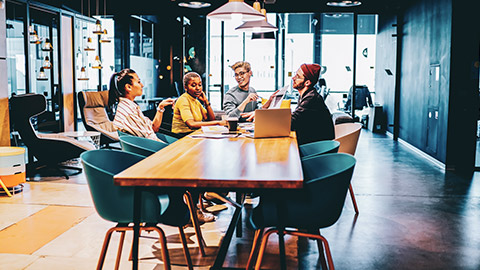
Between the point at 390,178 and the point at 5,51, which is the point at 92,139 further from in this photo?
the point at 390,178

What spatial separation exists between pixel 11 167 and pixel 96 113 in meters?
3.24

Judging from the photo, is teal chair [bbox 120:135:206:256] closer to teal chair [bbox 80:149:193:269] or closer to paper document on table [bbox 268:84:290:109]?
teal chair [bbox 80:149:193:269]

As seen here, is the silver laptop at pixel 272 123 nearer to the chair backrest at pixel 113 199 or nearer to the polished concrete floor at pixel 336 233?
the polished concrete floor at pixel 336 233

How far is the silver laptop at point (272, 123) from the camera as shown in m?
3.79

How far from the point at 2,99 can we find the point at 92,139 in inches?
78.4

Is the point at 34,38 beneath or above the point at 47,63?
above

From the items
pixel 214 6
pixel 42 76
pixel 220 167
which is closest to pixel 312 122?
pixel 220 167

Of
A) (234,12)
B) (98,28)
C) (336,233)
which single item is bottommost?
(336,233)

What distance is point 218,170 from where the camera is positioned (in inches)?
95.3

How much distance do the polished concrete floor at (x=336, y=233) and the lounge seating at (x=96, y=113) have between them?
6.12ft

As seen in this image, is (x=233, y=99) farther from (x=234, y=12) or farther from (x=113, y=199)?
(x=113, y=199)

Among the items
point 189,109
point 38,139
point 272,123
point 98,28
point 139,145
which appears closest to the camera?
point 139,145

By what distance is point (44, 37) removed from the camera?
8.03 metres

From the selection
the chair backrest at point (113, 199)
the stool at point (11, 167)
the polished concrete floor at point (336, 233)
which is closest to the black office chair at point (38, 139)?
the polished concrete floor at point (336, 233)
